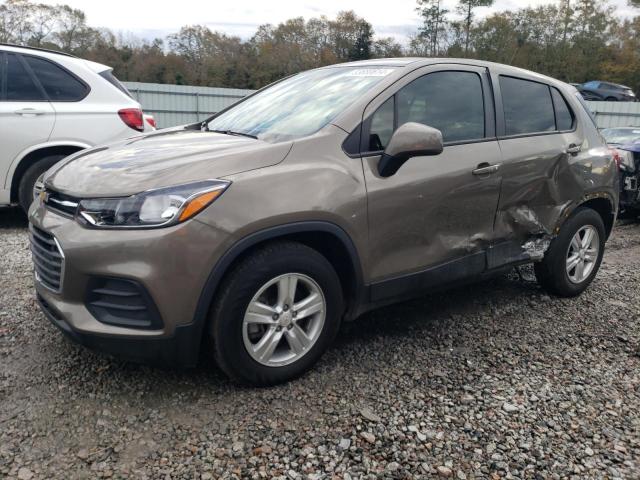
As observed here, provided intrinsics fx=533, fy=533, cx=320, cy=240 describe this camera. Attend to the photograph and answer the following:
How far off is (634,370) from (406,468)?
1773 millimetres

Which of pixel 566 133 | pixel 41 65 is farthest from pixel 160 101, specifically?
pixel 566 133

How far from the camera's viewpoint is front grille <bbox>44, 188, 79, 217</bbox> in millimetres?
2470

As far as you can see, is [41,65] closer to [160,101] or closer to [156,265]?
[156,265]

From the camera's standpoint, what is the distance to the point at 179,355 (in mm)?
2400

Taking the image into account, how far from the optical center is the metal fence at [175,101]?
16453mm

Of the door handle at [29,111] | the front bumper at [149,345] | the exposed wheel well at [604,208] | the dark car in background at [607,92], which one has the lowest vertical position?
the front bumper at [149,345]

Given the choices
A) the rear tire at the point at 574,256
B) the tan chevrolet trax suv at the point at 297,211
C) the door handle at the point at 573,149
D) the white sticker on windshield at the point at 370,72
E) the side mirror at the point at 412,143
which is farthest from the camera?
the rear tire at the point at 574,256

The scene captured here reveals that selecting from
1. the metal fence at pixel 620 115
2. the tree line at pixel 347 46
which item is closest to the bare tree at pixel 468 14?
the tree line at pixel 347 46

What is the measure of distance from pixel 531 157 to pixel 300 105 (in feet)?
5.32

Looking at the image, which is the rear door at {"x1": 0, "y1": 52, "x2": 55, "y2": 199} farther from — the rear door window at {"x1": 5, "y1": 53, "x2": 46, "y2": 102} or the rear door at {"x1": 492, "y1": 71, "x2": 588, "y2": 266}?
the rear door at {"x1": 492, "y1": 71, "x2": 588, "y2": 266}

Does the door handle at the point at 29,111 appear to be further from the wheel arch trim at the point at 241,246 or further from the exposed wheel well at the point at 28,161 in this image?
the wheel arch trim at the point at 241,246

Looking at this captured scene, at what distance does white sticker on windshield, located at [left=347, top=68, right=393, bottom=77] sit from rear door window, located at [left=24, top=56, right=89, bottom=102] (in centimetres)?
346

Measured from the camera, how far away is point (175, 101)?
1689 cm

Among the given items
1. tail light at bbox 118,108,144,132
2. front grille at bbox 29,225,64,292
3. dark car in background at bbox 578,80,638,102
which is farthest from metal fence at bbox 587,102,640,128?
front grille at bbox 29,225,64,292
